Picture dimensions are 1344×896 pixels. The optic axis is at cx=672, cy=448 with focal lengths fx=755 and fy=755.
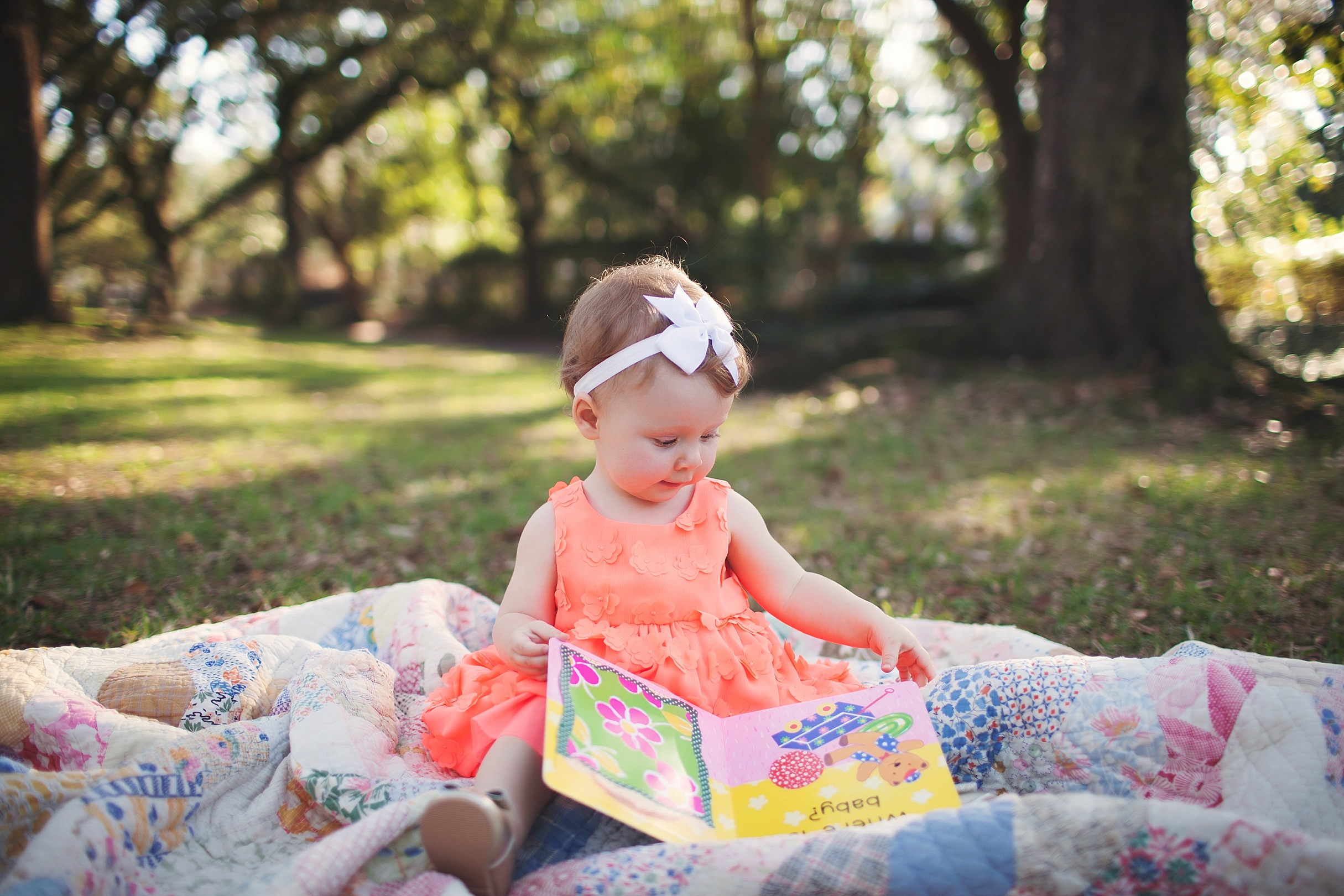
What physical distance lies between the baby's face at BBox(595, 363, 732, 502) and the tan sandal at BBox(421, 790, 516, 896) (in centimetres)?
83

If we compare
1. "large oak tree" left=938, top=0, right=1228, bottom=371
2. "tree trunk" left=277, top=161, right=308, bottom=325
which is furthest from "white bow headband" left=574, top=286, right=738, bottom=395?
"tree trunk" left=277, top=161, right=308, bottom=325

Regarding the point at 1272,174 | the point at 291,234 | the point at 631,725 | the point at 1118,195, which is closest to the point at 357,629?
the point at 631,725

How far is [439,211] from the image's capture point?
2639 centimetres

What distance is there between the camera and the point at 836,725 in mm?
1869

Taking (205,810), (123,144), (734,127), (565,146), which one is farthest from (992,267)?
(123,144)

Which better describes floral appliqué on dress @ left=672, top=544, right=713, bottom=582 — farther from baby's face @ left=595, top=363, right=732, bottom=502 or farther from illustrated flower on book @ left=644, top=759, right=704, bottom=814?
illustrated flower on book @ left=644, top=759, right=704, bottom=814

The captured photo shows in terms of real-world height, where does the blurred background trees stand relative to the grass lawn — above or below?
above

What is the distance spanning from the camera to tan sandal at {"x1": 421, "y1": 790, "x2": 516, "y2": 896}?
1454mm

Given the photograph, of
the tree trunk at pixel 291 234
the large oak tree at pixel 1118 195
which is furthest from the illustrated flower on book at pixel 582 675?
the tree trunk at pixel 291 234

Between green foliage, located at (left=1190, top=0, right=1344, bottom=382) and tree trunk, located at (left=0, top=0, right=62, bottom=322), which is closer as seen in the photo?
green foliage, located at (left=1190, top=0, right=1344, bottom=382)

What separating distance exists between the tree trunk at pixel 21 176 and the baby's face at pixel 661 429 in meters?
12.3

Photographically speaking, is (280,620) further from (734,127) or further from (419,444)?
(734,127)

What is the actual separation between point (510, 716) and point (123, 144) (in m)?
20.9

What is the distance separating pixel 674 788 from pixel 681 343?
1.04 m
